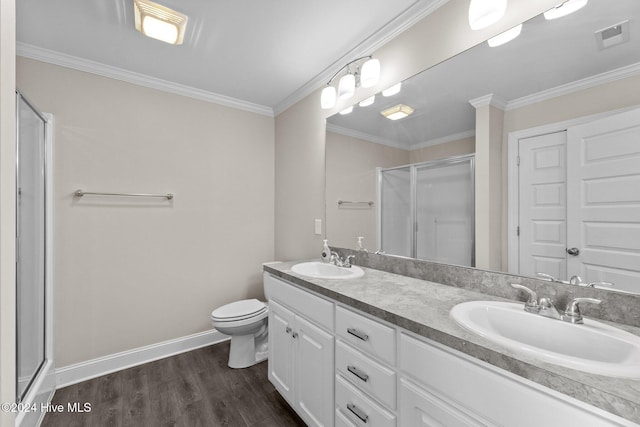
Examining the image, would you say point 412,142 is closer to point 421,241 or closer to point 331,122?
point 421,241

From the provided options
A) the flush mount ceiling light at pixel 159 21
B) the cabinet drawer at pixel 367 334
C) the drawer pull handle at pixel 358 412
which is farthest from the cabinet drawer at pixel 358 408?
the flush mount ceiling light at pixel 159 21

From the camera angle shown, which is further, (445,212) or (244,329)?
(244,329)

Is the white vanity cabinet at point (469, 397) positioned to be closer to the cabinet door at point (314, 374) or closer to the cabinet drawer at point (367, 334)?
the cabinet drawer at point (367, 334)

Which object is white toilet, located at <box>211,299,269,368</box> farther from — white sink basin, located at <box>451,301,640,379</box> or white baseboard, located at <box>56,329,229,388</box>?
white sink basin, located at <box>451,301,640,379</box>

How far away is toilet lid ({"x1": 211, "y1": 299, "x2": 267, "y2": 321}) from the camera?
2124 millimetres

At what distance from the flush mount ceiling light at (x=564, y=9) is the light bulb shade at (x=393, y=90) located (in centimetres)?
72

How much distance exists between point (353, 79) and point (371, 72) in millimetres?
169

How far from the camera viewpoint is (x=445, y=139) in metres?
1.52

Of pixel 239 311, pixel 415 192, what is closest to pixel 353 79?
pixel 415 192

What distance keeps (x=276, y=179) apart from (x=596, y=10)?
8.26 feet

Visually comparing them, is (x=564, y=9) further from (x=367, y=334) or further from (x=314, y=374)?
(x=314, y=374)

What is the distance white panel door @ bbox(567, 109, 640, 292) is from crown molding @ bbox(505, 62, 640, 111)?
138 millimetres

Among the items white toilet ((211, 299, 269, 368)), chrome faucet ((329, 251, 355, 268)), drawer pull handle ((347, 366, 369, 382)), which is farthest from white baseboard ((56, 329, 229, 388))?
drawer pull handle ((347, 366, 369, 382))

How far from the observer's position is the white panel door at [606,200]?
0.92 metres
